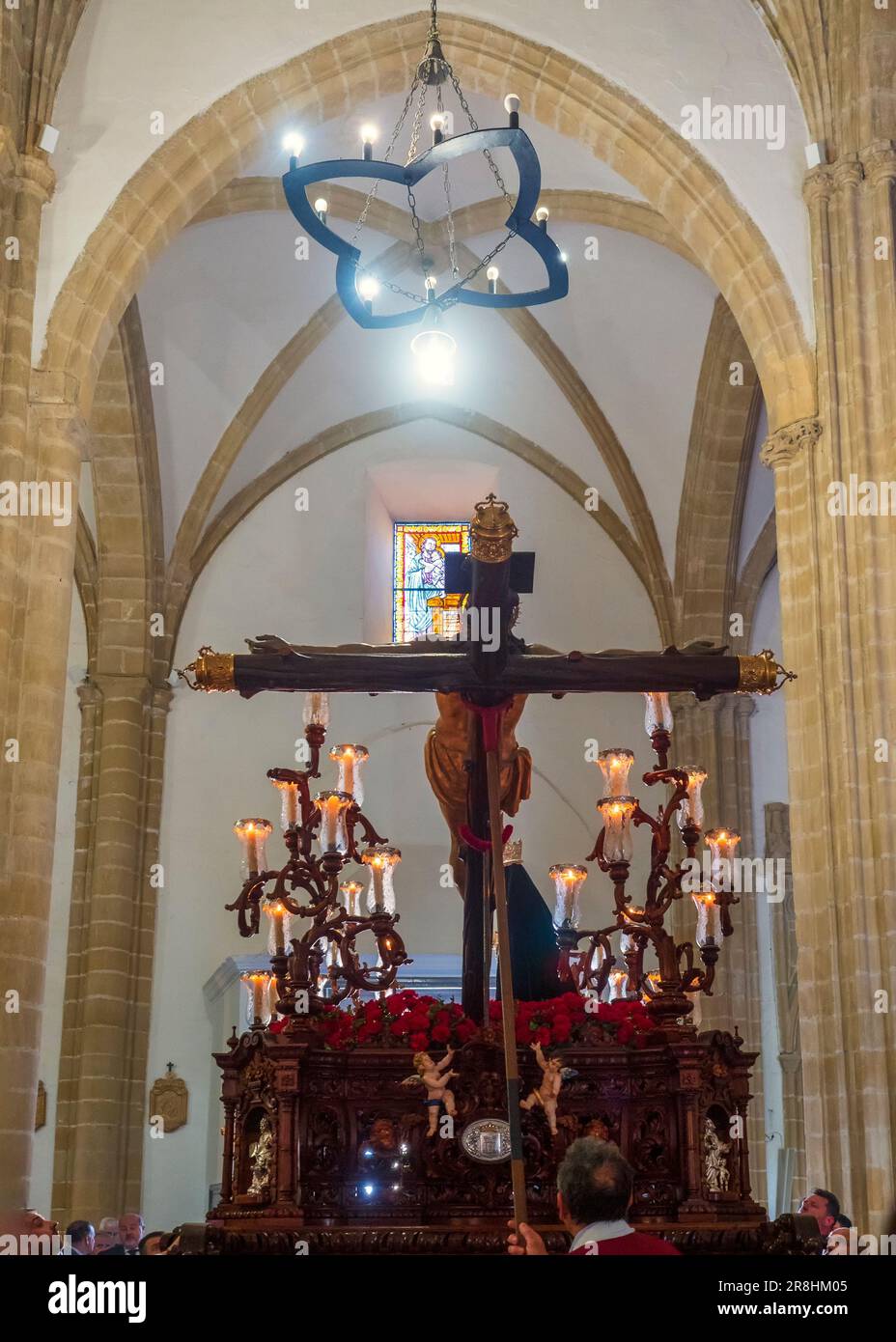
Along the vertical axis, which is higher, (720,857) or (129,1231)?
(720,857)

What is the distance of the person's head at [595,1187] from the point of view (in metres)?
3.35

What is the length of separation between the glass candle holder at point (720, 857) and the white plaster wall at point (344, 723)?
9.04 meters

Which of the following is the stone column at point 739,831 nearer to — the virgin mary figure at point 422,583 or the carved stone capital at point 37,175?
the virgin mary figure at point 422,583

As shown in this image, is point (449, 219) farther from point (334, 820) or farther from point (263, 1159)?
point (263, 1159)

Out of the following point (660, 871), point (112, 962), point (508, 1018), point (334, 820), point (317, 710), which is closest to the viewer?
point (508, 1018)

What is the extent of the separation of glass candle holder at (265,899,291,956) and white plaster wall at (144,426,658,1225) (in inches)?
357

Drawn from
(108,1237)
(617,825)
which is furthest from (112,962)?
(617,825)

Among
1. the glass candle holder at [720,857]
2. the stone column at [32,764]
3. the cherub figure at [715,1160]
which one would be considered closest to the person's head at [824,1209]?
the cherub figure at [715,1160]

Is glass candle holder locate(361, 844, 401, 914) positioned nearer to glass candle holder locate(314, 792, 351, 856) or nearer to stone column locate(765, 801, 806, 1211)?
glass candle holder locate(314, 792, 351, 856)

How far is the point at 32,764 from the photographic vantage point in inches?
404

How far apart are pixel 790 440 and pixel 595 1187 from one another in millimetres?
8176
